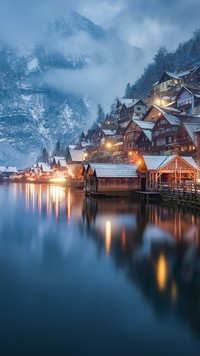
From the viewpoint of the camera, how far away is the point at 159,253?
52.0 feet

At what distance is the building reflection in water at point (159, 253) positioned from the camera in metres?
10.0

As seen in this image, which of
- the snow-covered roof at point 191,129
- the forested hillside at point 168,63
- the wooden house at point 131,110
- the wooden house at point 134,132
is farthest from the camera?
the forested hillside at point 168,63

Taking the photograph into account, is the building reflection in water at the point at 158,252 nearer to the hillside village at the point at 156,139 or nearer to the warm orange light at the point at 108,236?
the warm orange light at the point at 108,236

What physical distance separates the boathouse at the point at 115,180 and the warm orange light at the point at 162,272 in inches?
1408

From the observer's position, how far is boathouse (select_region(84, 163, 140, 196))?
167ft

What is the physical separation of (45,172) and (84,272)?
139 m

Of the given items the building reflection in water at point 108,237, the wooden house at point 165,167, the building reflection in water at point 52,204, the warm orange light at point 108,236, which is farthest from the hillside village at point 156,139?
the building reflection in water at point 108,237

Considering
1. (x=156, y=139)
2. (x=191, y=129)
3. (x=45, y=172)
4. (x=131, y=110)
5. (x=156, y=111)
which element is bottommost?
(x=45, y=172)

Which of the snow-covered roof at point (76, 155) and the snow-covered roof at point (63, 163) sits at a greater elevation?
the snow-covered roof at point (76, 155)

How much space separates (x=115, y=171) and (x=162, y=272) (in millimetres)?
39025

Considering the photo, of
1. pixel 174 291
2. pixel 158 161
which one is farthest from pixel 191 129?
pixel 174 291

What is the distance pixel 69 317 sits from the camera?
891 cm

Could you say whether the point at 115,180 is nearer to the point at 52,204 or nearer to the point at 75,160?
the point at 52,204

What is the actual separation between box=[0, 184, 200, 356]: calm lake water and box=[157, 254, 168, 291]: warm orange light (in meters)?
0.04
